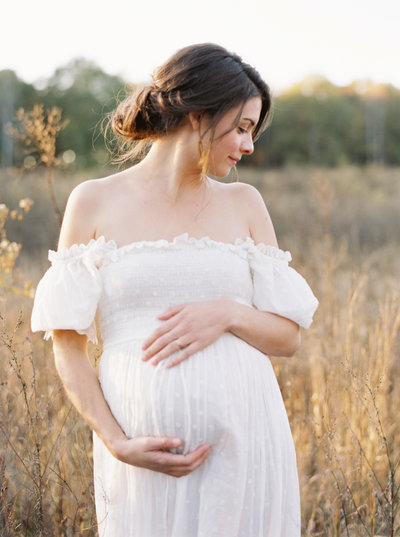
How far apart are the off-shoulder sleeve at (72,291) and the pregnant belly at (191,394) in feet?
0.46

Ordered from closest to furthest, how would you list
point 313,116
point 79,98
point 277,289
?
point 277,289
point 79,98
point 313,116

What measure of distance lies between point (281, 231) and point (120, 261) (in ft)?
31.4

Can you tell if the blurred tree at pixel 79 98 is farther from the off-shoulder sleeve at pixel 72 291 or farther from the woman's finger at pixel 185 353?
the woman's finger at pixel 185 353

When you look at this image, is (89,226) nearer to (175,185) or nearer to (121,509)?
(175,185)

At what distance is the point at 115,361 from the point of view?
152 centimetres

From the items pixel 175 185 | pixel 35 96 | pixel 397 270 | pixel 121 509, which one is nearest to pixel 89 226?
pixel 175 185

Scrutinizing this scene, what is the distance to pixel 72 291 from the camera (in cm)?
151

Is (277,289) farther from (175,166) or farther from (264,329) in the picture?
(175,166)

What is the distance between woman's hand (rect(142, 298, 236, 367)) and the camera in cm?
146

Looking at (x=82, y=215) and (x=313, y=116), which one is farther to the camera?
(x=313, y=116)

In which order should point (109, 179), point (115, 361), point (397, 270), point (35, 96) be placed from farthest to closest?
point (35, 96)
point (397, 270)
point (109, 179)
point (115, 361)

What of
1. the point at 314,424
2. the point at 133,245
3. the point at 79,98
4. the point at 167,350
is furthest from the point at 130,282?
the point at 79,98

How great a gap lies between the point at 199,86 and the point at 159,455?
3.19 ft

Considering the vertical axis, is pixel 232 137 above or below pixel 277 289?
above
